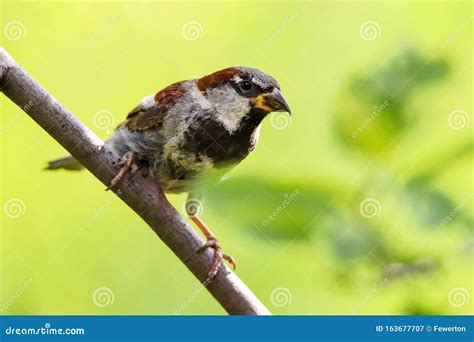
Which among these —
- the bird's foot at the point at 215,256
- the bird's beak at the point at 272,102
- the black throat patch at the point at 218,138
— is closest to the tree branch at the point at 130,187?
the bird's foot at the point at 215,256

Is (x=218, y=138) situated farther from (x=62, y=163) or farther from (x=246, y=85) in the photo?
(x=62, y=163)

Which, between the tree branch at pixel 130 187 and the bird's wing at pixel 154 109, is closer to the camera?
the tree branch at pixel 130 187

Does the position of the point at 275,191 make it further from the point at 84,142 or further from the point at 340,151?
the point at 84,142

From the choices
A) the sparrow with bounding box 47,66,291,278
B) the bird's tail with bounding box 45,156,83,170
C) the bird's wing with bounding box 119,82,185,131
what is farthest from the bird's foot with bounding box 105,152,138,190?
the bird's tail with bounding box 45,156,83,170

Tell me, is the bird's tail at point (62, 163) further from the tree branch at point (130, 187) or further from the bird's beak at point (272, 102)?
the bird's beak at point (272, 102)

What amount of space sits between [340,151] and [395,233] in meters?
0.30

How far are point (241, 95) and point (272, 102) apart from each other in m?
0.25

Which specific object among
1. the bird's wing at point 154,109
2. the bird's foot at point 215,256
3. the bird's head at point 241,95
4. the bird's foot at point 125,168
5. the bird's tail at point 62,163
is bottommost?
the bird's tail at point 62,163

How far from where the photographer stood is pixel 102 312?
332cm

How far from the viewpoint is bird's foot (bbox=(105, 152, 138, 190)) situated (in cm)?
289

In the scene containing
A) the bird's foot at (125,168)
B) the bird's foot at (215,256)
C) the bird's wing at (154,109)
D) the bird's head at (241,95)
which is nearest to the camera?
the bird's foot at (125,168)

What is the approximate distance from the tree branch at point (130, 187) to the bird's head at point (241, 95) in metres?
0.66

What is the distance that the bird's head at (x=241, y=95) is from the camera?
3.22 meters

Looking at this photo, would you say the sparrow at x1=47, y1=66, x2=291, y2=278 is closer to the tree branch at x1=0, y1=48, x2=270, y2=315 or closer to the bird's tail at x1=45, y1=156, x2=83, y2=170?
the tree branch at x1=0, y1=48, x2=270, y2=315
